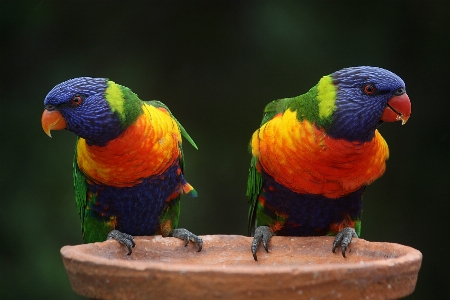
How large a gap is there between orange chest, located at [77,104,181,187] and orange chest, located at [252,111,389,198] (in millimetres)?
419

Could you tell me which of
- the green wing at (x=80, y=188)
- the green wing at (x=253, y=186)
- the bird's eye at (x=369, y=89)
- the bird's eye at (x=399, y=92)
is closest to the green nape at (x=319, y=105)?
the bird's eye at (x=369, y=89)

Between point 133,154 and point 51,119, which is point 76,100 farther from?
point 133,154

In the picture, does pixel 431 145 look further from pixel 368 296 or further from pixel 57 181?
pixel 368 296

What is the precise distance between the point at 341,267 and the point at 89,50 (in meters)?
3.32

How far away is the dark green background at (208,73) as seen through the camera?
4109 mm

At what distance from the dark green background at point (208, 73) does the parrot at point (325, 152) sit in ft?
5.57

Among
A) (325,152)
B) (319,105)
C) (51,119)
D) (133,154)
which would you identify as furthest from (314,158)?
(51,119)

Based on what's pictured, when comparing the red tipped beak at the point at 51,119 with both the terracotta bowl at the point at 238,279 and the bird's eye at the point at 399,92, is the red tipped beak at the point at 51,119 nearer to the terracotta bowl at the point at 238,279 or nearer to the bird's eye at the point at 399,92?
the terracotta bowl at the point at 238,279

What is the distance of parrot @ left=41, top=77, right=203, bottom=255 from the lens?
2.35 m

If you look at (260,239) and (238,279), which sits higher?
(238,279)

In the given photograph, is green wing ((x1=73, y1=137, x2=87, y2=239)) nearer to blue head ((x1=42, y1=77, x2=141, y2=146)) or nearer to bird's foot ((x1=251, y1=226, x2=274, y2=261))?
blue head ((x1=42, y1=77, x2=141, y2=146))

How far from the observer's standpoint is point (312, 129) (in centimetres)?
236

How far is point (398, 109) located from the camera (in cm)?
229

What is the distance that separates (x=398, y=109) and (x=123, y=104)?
3.52 ft
